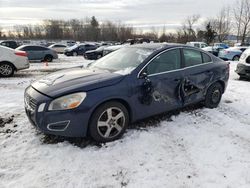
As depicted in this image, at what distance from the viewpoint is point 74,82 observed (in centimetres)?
343

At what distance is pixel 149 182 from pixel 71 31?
83.9m

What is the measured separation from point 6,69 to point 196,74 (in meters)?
7.55

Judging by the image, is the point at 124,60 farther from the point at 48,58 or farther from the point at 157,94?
the point at 48,58

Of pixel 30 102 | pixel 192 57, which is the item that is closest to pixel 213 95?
pixel 192 57

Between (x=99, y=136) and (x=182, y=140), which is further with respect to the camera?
(x=182, y=140)

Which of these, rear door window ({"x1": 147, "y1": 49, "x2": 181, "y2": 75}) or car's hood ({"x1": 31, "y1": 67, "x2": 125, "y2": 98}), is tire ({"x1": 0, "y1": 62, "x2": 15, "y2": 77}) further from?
rear door window ({"x1": 147, "y1": 49, "x2": 181, "y2": 75})

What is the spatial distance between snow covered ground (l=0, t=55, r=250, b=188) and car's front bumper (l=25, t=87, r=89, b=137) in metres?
0.30

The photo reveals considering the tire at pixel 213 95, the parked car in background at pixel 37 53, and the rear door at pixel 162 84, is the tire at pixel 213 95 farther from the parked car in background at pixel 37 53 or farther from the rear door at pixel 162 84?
the parked car in background at pixel 37 53

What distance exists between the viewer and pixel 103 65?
4.38 m

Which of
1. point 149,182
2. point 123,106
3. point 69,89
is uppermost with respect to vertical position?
point 69,89

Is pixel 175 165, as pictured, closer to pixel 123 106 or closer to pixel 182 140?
pixel 182 140

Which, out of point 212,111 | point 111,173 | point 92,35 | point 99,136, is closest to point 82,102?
point 99,136

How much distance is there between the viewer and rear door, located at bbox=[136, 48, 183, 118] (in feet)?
12.5

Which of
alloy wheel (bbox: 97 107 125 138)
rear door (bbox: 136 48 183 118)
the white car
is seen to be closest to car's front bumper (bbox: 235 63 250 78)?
rear door (bbox: 136 48 183 118)
